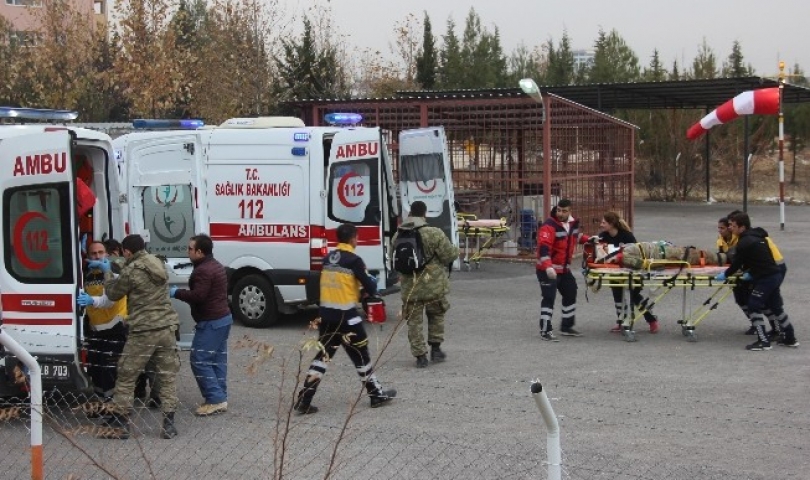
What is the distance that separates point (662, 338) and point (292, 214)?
15.4ft

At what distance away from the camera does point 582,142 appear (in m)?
21.2

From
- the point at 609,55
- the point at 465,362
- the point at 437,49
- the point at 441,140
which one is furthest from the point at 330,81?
the point at 465,362

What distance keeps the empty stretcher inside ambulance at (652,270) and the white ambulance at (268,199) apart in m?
2.76

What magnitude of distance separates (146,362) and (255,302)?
197 inches

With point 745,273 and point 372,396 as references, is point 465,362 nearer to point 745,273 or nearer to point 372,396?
point 372,396

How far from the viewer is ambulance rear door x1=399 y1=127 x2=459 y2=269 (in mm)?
16156

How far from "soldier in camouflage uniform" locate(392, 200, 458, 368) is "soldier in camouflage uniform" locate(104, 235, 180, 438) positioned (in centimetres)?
294

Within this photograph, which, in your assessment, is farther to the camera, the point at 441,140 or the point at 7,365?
the point at 441,140

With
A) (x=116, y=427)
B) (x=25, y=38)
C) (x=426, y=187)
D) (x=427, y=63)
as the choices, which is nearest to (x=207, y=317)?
(x=116, y=427)

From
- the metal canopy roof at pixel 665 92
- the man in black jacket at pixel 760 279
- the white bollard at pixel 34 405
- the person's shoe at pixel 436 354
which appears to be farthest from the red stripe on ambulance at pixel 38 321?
the metal canopy roof at pixel 665 92

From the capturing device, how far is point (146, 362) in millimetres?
8422

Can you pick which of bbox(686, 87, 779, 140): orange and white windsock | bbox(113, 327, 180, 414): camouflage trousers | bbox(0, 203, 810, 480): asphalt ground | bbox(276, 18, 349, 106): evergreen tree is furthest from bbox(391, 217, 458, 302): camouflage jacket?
bbox(276, 18, 349, 106): evergreen tree

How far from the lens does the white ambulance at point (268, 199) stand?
12961 millimetres

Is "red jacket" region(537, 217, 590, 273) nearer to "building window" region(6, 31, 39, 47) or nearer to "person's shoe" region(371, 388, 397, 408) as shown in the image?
"person's shoe" region(371, 388, 397, 408)
